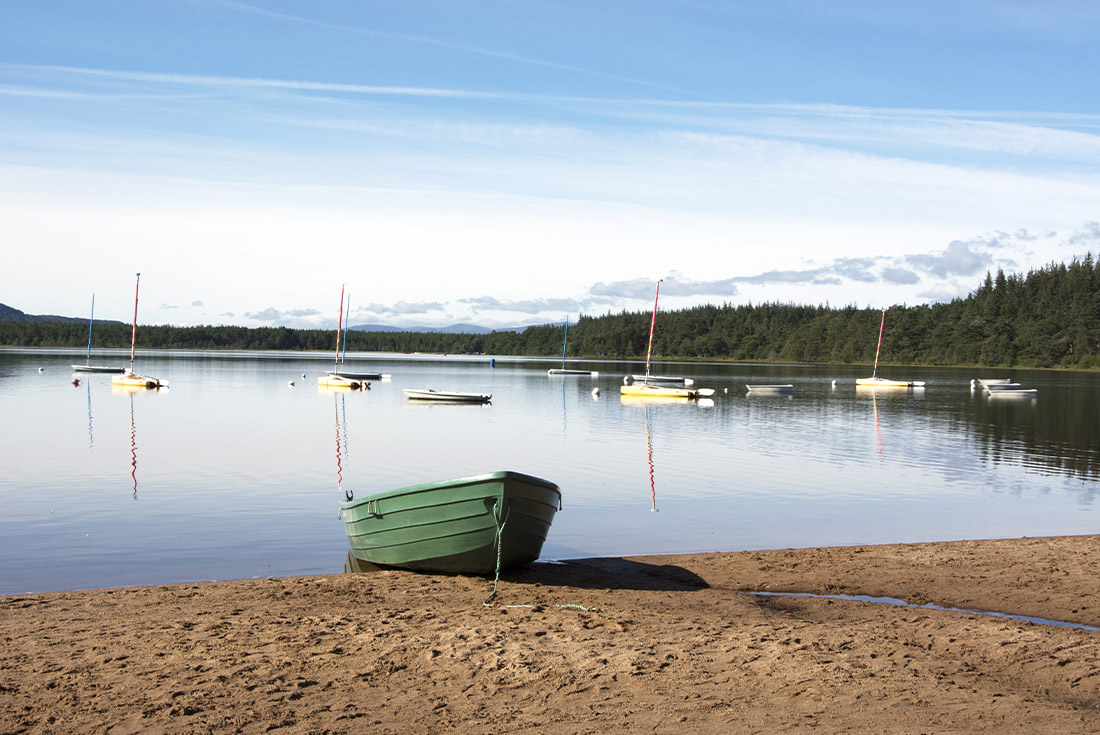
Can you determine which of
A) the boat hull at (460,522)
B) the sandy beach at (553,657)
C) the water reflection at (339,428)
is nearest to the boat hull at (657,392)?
the water reflection at (339,428)

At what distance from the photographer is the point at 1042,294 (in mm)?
177250

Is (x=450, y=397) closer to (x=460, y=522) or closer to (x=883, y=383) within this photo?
(x=883, y=383)

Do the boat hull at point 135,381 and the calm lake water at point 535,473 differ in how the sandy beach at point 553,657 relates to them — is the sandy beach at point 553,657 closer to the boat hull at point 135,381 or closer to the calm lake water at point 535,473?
the calm lake water at point 535,473

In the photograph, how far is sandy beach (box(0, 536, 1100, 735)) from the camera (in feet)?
25.2

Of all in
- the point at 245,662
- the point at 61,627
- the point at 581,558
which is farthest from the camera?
the point at 581,558

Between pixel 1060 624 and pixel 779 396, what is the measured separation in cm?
6821

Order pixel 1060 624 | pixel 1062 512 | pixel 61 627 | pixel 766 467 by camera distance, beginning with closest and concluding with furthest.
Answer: pixel 61 627 < pixel 1060 624 < pixel 1062 512 < pixel 766 467

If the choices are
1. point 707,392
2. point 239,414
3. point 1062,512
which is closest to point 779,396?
point 707,392

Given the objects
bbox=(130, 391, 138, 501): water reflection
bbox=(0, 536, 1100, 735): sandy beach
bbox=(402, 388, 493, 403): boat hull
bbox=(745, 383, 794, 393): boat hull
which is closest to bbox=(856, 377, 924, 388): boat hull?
bbox=(745, 383, 794, 393): boat hull

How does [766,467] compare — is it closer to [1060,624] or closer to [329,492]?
[329,492]

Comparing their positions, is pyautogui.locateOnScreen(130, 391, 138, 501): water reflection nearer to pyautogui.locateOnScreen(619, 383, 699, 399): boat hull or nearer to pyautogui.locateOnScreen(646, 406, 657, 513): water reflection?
pyautogui.locateOnScreen(646, 406, 657, 513): water reflection

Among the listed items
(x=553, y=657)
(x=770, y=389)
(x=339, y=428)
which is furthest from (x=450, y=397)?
(x=553, y=657)

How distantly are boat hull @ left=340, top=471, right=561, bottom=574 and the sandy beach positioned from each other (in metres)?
0.37

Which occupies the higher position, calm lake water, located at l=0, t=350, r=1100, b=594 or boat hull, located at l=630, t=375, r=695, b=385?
boat hull, located at l=630, t=375, r=695, b=385
